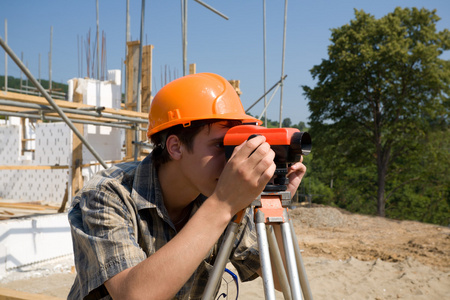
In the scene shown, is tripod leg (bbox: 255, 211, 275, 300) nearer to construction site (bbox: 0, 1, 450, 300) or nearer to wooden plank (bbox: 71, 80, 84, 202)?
construction site (bbox: 0, 1, 450, 300)

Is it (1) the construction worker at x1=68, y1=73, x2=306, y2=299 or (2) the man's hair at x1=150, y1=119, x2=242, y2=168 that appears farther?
(2) the man's hair at x1=150, y1=119, x2=242, y2=168

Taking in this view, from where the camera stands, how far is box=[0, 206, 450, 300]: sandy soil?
177 inches

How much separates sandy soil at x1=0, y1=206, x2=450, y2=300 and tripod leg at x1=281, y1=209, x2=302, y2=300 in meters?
3.17

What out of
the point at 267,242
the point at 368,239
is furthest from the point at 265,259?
the point at 368,239

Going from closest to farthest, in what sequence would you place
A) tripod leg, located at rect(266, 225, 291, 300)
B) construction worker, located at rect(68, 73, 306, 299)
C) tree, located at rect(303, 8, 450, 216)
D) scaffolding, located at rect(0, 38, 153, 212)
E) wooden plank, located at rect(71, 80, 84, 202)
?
construction worker, located at rect(68, 73, 306, 299), tripod leg, located at rect(266, 225, 291, 300), scaffolding, located at rect(0, 38, 153, 212), wooden plank, located at rect(71, 80, 84, 202), tree, located at rect(303, 8, 450, 216)

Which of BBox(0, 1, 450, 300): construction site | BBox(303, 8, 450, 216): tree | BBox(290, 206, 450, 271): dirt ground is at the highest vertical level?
BBox(303, 8, 450, 216): tree

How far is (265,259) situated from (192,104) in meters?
0.70

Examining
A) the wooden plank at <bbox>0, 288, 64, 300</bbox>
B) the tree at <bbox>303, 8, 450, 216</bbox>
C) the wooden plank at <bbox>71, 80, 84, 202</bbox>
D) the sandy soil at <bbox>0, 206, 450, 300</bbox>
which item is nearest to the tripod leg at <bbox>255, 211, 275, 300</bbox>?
the wooden plank at <bbox>0, 288, 64, 300</bbox>

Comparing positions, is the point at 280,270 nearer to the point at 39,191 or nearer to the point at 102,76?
the point at 39,191

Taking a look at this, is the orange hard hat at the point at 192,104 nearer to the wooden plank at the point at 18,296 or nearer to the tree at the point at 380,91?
the wooden plank at the point at 18,296

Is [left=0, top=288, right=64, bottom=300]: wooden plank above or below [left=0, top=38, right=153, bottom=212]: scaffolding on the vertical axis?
below

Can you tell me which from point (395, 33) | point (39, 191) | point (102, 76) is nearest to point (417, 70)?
point (395, 33)

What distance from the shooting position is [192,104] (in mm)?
1584

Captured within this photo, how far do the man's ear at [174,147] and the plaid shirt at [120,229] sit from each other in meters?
0.14
